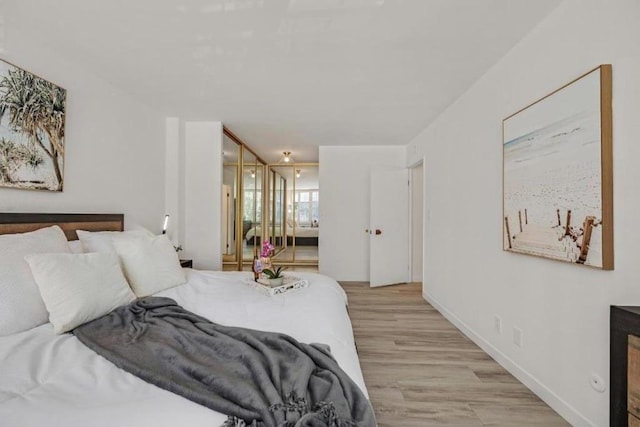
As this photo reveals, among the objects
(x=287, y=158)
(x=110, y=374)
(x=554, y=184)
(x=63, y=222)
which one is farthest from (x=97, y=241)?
(x=287, y=158)

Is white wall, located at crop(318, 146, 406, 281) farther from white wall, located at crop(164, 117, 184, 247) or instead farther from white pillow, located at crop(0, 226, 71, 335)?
white pillow, located at crop(0, 226, 71, 335)

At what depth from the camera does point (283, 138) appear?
486 cm

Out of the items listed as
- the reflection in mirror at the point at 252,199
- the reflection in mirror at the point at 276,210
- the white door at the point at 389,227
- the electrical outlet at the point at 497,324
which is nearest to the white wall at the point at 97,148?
the reflection in mirror at the point at 252,199

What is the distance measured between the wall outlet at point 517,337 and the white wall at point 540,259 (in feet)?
0.15

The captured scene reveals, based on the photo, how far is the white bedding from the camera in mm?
852

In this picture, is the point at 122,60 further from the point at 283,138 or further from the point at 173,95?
the point at 283,138

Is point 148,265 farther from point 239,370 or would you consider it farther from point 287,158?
point 287,158

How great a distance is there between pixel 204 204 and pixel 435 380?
328 centimetres

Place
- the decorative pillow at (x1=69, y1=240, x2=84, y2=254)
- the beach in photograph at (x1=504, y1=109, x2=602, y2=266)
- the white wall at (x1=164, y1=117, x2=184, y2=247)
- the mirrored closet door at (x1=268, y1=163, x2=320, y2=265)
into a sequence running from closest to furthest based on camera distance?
the beach in photograph at (x1=504, y1=109, x2=602, y2=266) < the decorative pillow at (x1=69, y1=240, x2=84, y2=254) < the white wall at (x1=164, y1=117, x2=184, y2=247) < the mirrored closet door at (x1=268, y1=163, x2=320, y2=265)

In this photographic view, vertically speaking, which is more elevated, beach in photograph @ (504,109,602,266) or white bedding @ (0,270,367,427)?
beach in photograph @ (504,109,602,266)

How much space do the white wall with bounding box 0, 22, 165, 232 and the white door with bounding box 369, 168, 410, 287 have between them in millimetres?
3110

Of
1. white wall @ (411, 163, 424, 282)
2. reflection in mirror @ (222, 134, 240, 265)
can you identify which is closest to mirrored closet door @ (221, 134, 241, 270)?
reflection in mirror @ (222, 134, 240, 265)

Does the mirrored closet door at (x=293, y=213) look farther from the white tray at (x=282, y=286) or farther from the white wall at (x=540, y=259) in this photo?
the white tray at (x=282, y=286)

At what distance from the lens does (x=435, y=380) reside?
213cm
